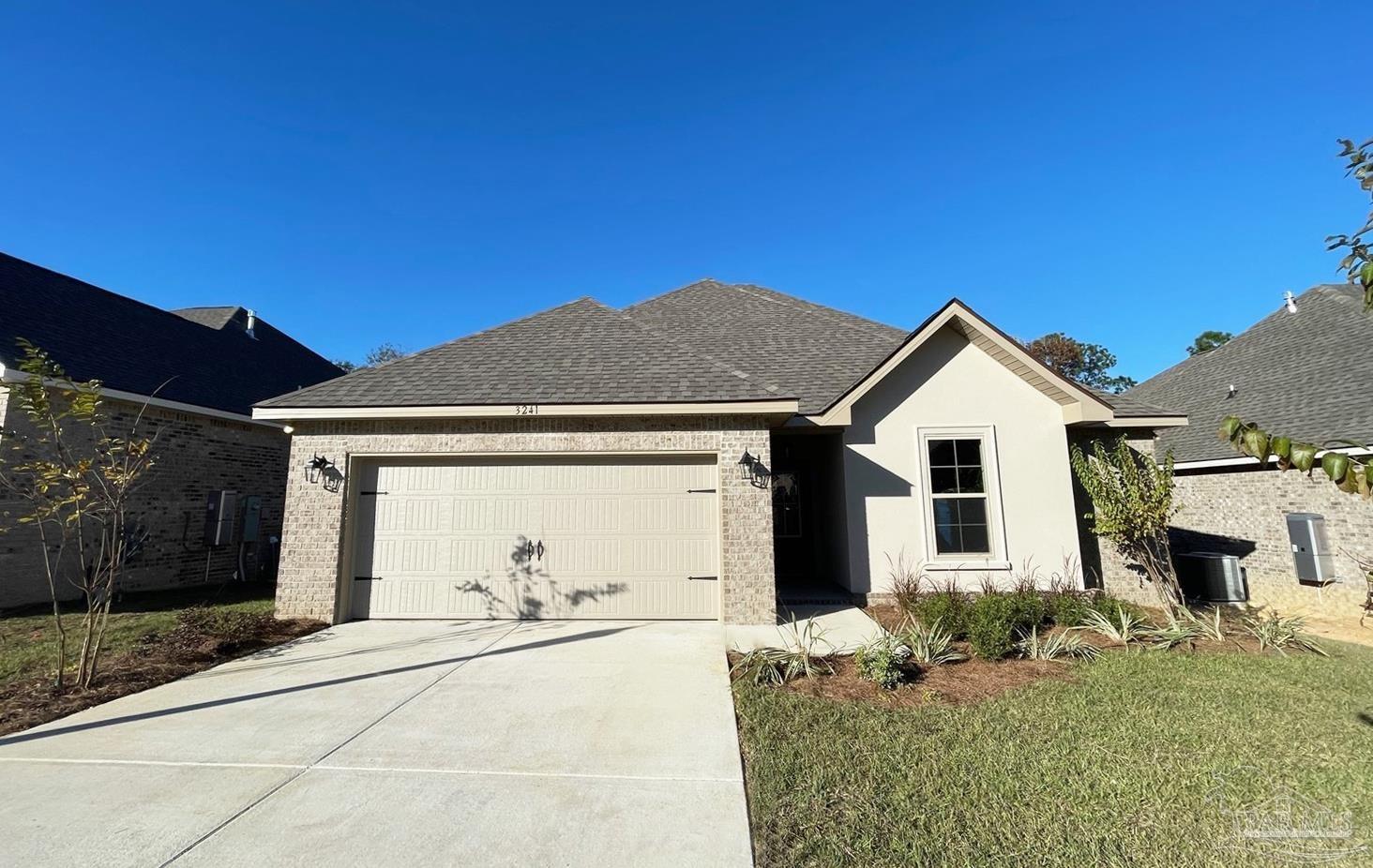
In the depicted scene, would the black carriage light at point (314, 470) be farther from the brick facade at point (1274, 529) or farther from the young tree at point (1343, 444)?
the brick facade at point (1274, 529)

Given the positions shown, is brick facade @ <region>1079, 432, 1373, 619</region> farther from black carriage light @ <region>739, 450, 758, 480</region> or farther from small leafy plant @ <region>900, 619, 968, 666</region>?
black carriage light @ <region>739, 450, 758, 480</region>

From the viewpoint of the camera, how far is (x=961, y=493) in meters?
9.03

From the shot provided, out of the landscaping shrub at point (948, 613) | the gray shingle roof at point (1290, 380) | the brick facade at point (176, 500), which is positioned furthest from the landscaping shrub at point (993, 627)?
the brick facade at point (176, 500)

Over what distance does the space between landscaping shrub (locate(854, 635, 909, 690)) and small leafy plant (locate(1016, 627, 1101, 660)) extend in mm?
1605

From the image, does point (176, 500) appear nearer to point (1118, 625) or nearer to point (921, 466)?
point (921, 466)

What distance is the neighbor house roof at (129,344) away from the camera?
1014cm

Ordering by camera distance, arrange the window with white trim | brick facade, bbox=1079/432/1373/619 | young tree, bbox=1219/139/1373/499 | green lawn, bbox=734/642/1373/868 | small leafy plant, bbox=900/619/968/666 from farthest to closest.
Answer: brick facade, bbox=1079/432/1373/619 < the window with white trim < small leafy plant, bbox=900/619/968/666 < green lawn, bbox=734/642/1373/868 < young tree, bbox=1219/139/1373/499

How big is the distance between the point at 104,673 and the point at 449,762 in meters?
4.67

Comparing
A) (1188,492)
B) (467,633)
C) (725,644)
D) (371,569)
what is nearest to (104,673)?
(371,569)

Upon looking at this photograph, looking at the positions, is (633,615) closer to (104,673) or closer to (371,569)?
(371,569)

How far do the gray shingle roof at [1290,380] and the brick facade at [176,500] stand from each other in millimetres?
19623

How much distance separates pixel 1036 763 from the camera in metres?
3.73

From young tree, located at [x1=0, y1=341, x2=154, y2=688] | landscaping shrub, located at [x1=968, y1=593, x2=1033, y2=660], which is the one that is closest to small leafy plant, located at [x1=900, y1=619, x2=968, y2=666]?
landscaping shrub, located at [x1=968, y1=593, x2=1033, y2=660]

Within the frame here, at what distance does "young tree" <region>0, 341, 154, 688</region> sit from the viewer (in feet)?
17.5
